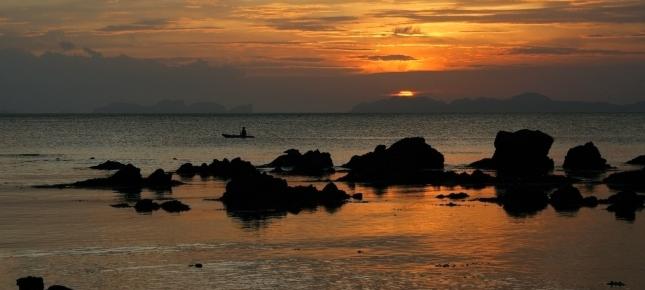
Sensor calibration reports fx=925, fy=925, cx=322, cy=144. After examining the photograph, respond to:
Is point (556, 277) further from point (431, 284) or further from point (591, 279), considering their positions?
point (431, 284)

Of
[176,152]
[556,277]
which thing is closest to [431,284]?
[556,277]

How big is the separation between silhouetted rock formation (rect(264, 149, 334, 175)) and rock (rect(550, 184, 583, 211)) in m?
35.2

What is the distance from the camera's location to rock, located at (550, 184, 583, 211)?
2391 inches

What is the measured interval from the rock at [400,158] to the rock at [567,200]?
25356 millimetres

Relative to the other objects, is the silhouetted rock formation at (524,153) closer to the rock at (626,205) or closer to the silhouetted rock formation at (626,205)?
the silhouetted rock formation at (626,205)

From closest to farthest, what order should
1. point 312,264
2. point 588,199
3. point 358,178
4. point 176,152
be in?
1. point 312,264
2. point 588,199
3. point 358,178
4. point 176,152

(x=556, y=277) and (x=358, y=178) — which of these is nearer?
(x=556, y=277)

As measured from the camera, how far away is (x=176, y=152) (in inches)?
5655

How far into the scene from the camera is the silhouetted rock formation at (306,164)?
313 ft

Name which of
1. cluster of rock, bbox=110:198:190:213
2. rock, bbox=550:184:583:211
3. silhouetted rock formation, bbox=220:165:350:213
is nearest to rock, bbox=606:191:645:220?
rock, bbox=550:184:583:211

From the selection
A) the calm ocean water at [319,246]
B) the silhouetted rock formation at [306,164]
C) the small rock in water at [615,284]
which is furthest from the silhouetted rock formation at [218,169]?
the small rock in water at [615,284]

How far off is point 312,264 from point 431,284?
6161mm

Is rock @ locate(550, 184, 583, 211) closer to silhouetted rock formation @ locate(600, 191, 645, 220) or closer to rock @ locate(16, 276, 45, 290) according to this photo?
silhouetted rock formation @ locate(600, 191, 645, 220)

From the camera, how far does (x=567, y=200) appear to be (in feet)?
203
